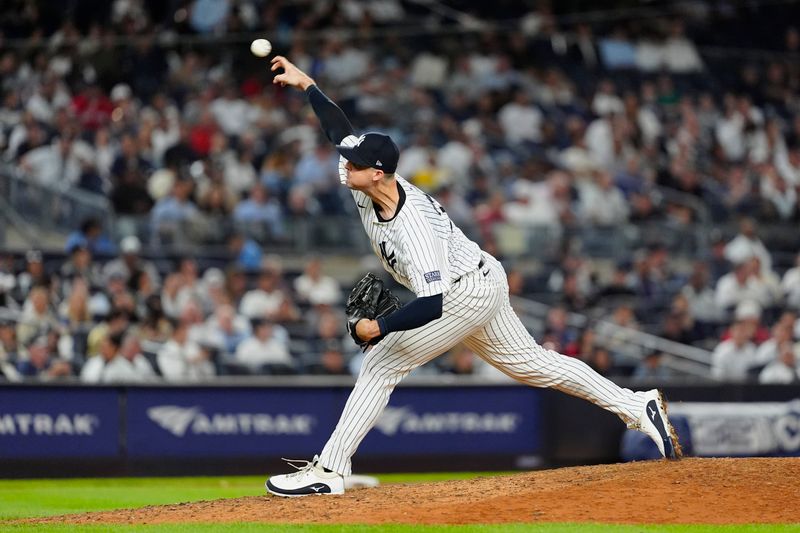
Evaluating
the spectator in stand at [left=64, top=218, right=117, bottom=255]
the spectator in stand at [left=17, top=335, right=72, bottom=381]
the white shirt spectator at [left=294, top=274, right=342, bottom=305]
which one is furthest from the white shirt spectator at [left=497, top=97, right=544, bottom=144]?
the spectator in stand at [left=17, top=335, right=72, bottom=381]

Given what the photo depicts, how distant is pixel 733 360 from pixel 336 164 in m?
5.64

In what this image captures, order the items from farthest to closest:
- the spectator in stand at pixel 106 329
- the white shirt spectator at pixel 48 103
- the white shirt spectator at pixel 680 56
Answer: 1. the white shirt spectator at pixel 680 56
2. the white shirt spectator at pixel 48 103
3. the spectator in stand at pixel 106 329

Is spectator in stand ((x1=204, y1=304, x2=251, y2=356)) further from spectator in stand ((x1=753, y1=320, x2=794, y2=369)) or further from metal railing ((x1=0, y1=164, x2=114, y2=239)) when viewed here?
spectator in stand ((x1=753, y1=320, x2=794, y2=369))

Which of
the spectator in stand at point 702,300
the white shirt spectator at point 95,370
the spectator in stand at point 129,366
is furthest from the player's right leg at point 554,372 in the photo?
the spectator in stand at point 702,300

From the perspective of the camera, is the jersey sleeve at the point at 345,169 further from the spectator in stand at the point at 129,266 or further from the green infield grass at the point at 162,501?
the spectator in stand at the point at 129,266

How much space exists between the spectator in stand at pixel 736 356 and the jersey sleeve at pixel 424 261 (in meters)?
9.32

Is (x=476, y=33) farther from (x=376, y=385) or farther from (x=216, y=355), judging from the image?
(x=376, y=385)

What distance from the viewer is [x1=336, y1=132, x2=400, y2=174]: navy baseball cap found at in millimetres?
7398

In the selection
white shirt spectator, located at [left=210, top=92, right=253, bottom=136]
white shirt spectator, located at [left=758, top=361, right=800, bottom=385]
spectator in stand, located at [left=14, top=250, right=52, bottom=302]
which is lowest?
white shirt spectator, located at [left=758, top=361, right=800, bottom=385]

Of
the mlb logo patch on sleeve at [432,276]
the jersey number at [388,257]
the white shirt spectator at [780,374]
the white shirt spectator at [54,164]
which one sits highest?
the white shirt spectator at [54,164]

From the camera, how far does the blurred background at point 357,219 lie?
14094mm

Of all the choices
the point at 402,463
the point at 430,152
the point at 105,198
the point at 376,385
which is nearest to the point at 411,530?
the point at 376,385

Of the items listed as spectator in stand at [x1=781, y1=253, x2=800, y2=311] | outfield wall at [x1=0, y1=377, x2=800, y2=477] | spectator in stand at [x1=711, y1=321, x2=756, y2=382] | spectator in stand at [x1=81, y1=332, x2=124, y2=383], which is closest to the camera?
outfield wall at [x1=0, y1=377, x2=800, y2=477]

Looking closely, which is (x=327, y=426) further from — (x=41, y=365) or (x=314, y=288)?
(x=41, y=365)
